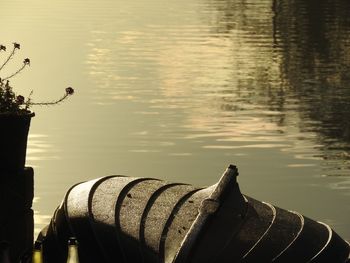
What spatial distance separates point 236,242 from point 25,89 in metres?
26.4

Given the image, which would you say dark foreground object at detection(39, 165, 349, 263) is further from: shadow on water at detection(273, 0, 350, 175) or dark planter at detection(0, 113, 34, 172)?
shadow on water at detection(273, 0, 350, 175)

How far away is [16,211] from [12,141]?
1.94ft

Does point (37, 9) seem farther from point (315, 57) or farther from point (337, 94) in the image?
point (337, 94)

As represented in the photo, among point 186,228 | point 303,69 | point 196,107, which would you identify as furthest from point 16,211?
point 303,69

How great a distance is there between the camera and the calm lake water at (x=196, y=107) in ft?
73.3

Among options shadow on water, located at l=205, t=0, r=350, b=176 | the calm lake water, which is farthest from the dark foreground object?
shadow on water, located at l=205, t=0, r=350, b=176

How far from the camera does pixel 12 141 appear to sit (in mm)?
11648

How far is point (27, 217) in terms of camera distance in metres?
11.6

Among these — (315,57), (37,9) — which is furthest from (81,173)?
(37,9)

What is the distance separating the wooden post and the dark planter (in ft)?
0.22

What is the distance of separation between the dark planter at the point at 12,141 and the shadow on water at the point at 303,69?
11.7m

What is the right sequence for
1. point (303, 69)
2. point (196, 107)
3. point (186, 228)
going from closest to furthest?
point (186, 228) < point (196, 107) < point (303, 69)

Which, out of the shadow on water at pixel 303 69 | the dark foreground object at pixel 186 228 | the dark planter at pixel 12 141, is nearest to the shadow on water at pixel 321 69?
the shadow on water at pixel 303 69

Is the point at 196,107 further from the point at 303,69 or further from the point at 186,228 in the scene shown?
the point at 186,228
